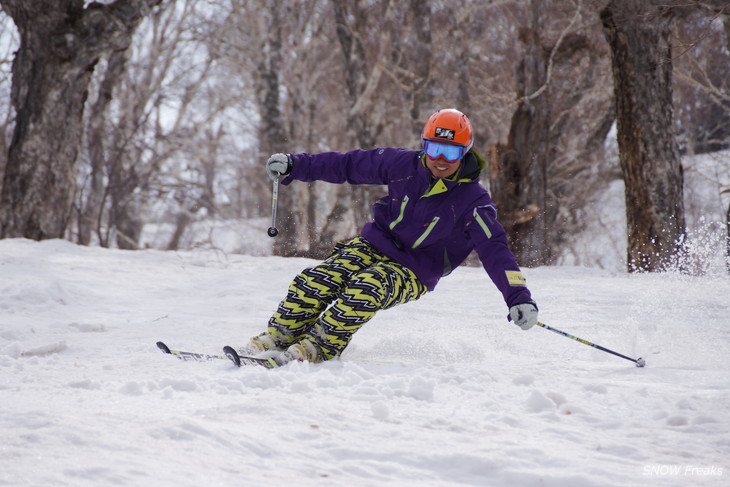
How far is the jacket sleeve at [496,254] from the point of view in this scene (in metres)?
3.23

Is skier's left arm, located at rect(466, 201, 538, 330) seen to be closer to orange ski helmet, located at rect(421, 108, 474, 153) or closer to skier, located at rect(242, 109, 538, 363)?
skier, located at rect(242, 109, 538, 363)

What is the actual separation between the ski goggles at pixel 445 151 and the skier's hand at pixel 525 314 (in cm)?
85

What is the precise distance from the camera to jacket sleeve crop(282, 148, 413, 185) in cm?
377

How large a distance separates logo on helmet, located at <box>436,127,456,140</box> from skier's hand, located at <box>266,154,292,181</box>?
0.87 m

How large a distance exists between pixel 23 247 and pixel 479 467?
5.98m

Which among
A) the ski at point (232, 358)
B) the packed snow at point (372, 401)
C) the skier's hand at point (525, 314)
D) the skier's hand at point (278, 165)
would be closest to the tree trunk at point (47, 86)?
the packed snow at point (372, 401)

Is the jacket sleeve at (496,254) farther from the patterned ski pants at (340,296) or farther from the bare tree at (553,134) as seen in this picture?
the bare tree at (553,134)

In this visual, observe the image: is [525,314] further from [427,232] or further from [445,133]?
[445,133]

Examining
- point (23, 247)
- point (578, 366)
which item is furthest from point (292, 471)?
point (23, 247)

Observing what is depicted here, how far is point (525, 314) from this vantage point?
312 cm

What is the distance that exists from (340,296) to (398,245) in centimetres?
55

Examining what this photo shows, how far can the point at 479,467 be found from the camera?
1.91 meters

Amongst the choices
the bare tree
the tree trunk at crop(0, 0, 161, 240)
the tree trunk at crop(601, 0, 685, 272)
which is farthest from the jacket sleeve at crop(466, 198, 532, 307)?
the bare tree

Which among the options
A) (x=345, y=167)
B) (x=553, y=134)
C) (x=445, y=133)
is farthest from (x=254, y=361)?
(x=553, y=134)
